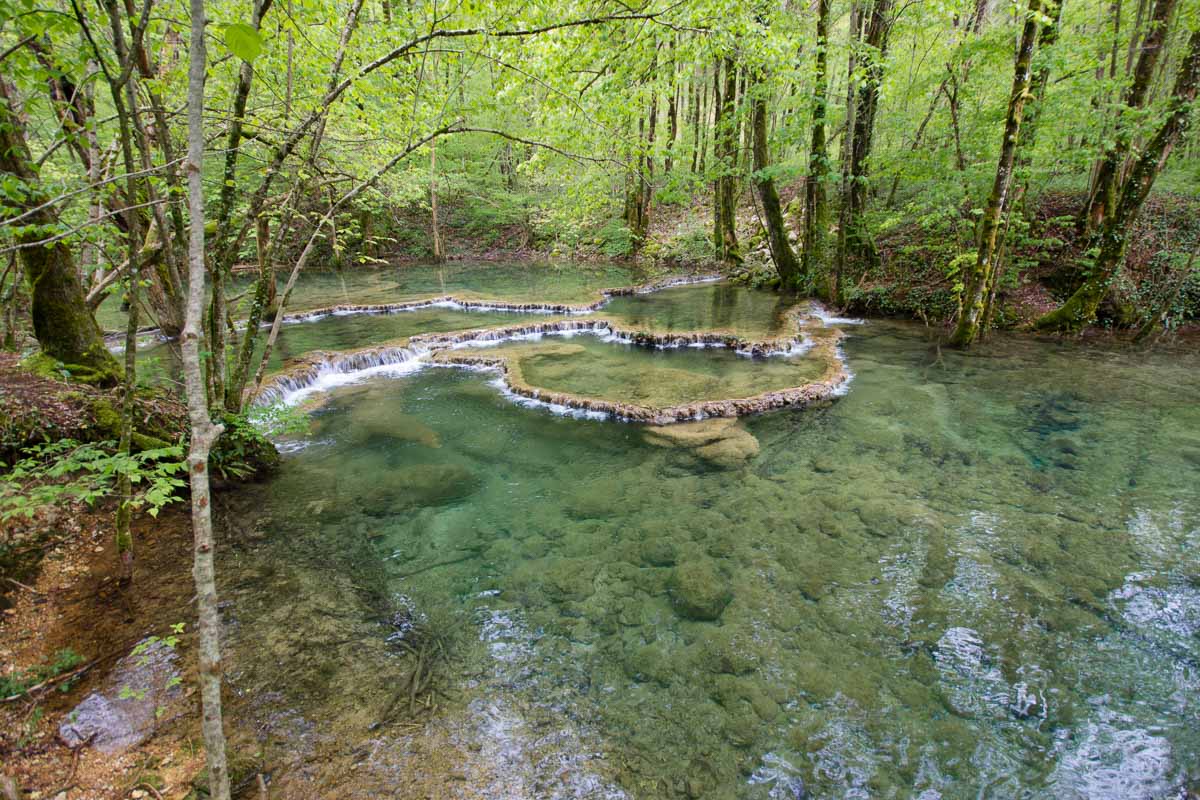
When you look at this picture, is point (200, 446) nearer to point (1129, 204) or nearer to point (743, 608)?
point (743, 608)

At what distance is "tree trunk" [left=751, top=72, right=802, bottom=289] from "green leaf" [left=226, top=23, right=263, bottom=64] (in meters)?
12.1

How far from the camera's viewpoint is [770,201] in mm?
14773

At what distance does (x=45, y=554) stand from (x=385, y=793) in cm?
332

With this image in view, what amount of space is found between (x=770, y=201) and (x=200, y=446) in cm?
1545

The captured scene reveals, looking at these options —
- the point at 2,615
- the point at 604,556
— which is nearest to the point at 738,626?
the point at 604,556

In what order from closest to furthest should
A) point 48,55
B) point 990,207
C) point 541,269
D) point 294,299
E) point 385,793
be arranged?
1. point 385,793
2. point 48,55
3. point 990,207
4. point 294,299
5. point 541,269

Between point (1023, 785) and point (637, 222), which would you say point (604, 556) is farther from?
point (637, 222)

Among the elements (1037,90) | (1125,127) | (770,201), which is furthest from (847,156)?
(1125,127)

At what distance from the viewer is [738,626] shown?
4.08 metres

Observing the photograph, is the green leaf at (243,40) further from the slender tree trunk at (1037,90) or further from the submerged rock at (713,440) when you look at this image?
the slender tree trunk at (1037,90)

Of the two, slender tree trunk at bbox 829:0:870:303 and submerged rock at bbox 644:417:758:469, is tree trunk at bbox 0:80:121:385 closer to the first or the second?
submerged rock at bbox 644:417:758:469

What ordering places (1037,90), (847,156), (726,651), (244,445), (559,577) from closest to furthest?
(726,651) < (559,577) < (244,445) < (1037,90) < (847,156)

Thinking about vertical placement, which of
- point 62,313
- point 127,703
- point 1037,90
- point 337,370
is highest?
point 1037,90

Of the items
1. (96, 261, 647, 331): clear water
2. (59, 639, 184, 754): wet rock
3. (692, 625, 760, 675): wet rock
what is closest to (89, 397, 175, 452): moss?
(59, 639, 184, 754): wet rock
